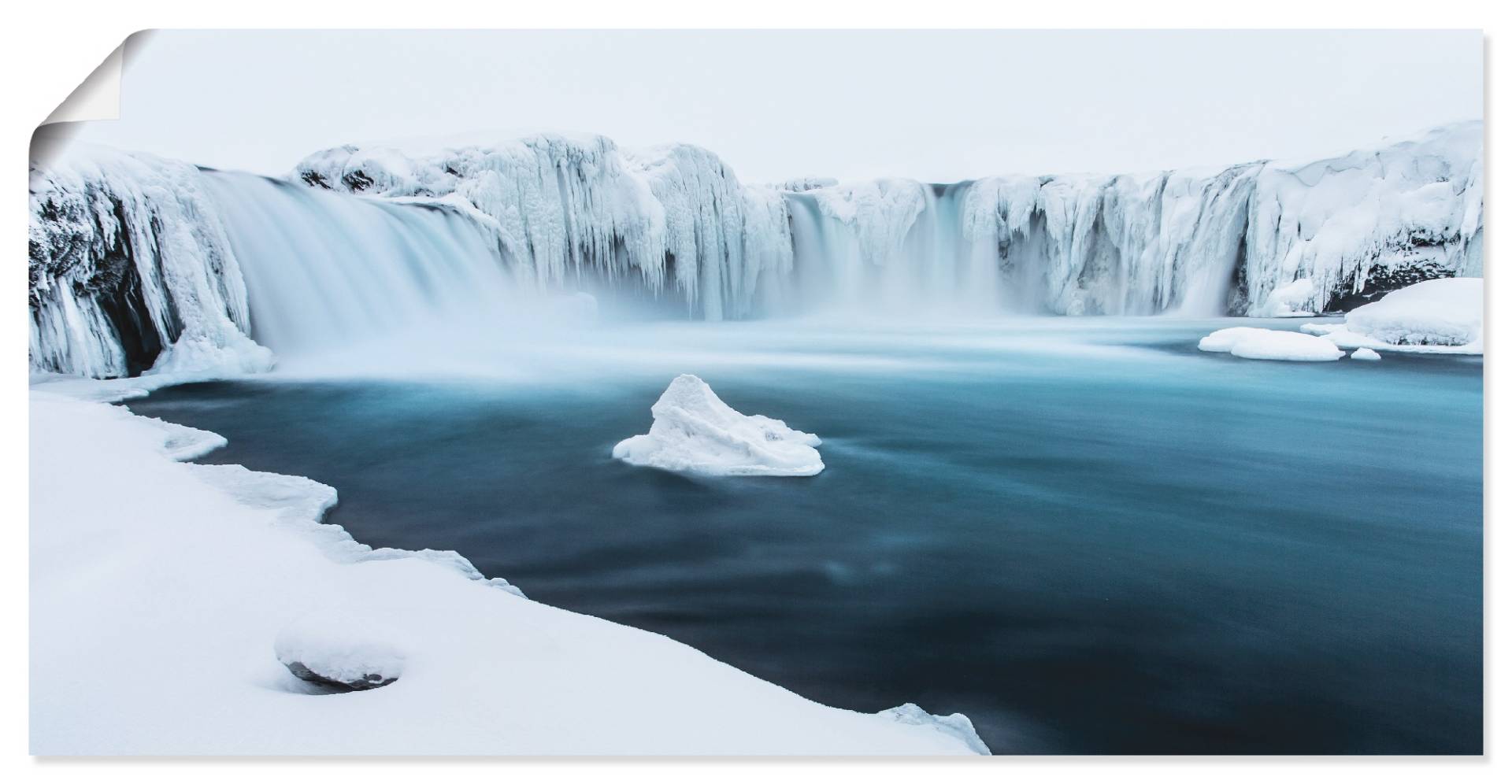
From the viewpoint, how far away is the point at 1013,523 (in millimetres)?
2494

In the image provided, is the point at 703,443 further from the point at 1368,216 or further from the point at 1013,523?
the point at 1368,216

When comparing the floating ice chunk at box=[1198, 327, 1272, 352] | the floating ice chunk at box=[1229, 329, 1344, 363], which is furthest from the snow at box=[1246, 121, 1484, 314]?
the floating ice chunk at box=[1198, 327, 1272, 352]

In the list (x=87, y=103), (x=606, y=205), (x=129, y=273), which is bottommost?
(x=129, y=273)

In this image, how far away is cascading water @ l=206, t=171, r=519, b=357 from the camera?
11.7ft

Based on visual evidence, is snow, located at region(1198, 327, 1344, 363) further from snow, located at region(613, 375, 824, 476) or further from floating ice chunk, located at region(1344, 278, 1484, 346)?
snow, located at region(613, 375, 824, 476)

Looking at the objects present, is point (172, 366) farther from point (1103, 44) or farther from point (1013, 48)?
point (1103, 44)

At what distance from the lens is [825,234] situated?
7.17 m

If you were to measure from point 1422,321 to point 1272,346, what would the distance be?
596 millimetres

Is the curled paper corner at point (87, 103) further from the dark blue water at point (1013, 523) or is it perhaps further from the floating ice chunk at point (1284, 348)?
the floating ice chunk at point (1284, 348)

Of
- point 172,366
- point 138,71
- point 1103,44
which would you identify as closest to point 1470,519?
point 1103,44

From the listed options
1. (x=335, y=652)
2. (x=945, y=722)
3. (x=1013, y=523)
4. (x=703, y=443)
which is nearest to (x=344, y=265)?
(x=703, y=443)

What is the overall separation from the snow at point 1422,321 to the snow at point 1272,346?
0.32ft

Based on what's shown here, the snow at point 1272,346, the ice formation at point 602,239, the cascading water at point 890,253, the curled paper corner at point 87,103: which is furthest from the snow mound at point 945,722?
the curled paper corner at point 87,103

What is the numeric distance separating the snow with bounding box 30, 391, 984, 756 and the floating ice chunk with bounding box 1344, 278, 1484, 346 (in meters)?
2.08
